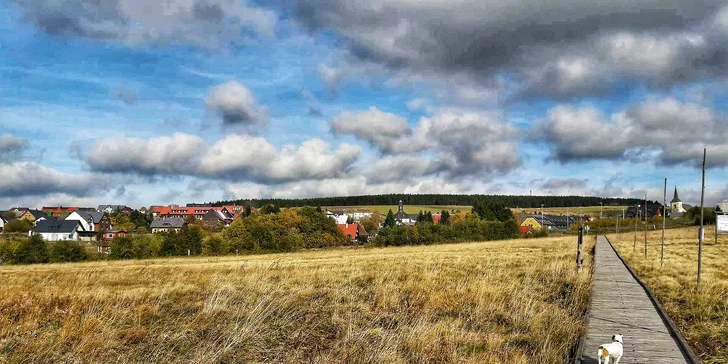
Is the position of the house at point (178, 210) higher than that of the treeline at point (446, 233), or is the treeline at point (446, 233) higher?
the treeline at point (446, 233)

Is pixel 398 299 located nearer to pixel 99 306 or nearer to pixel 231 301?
pixel 231 301

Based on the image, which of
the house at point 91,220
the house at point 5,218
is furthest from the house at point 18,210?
the house at point 91,220

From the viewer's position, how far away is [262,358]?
8.56 metres

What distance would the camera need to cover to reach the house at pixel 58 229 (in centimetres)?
10262

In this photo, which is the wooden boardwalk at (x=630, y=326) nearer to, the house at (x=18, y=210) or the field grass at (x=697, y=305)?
the field grass at (x=697, y=305)

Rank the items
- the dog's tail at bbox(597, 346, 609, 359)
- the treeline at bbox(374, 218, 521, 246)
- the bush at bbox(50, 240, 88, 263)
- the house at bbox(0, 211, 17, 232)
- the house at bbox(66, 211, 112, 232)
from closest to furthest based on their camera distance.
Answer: the dog's tail at bbox(597, 346, 609, 359), the bush at bbox(50, 240, 88, 263), the treeline at bbox(374, 218, 521, 246), the house at bbox(66, 211, 112, 232), the house at bbox(0, 211, 17, 232)

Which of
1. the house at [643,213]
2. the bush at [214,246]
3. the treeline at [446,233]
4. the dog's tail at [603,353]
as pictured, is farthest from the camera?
the house at [643,213]

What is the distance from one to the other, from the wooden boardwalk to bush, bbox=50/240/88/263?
56.6 metres

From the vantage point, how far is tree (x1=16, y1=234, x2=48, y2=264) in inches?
2216

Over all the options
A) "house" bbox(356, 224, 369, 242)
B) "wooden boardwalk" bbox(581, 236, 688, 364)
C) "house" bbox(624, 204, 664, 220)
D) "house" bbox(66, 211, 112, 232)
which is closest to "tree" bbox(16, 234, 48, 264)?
"house" bbox(66, 211, 112, 232)

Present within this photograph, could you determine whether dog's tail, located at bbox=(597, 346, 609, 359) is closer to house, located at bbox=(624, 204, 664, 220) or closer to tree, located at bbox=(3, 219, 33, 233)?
house, located at bbox=(624, 204, 664, 220)

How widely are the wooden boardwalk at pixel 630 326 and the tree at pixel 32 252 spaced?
193ft

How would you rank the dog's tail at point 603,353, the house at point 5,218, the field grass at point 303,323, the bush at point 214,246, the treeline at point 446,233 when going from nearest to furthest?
the dog's tail at point 603,353, the field grass at point 303,323, the bush at point 214,246, the treeline at point 446,233, the house at point 5,218

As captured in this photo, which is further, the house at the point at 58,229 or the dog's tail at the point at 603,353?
the house at the point at 58,229
